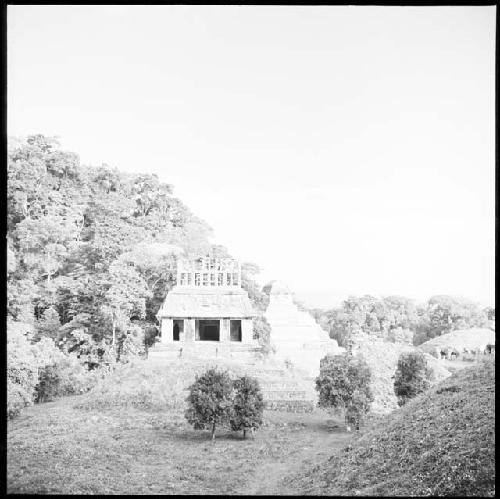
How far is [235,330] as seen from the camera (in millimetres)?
17156

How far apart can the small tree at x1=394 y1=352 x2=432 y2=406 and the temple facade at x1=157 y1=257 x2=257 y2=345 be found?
447cm

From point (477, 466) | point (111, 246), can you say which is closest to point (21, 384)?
point (111, 246)

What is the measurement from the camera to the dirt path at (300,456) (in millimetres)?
8164

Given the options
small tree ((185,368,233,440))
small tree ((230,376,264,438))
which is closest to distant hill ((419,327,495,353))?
small tree ((230,376,264,438))

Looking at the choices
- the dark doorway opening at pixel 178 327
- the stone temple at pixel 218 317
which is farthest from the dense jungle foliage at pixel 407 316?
the dark doorway opening at pixel 178 327

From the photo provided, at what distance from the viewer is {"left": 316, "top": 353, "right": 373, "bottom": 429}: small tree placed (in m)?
10.8

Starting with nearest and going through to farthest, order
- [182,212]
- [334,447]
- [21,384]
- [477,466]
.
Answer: [477,466]
[334,447]
[21,384]
[182,212]

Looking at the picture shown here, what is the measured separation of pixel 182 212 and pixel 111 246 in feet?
7.53

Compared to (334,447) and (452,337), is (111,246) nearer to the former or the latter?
(334,447)

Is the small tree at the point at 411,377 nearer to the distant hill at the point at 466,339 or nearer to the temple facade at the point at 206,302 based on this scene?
the temple facade at the point at 206,302

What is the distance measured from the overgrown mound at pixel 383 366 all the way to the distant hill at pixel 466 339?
1.25 metres

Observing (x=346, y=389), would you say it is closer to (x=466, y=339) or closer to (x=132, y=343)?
(x=132, y=343)

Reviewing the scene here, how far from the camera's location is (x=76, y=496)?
729 centimetres

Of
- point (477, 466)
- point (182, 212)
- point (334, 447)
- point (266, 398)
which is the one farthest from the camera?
point (182, 212)
